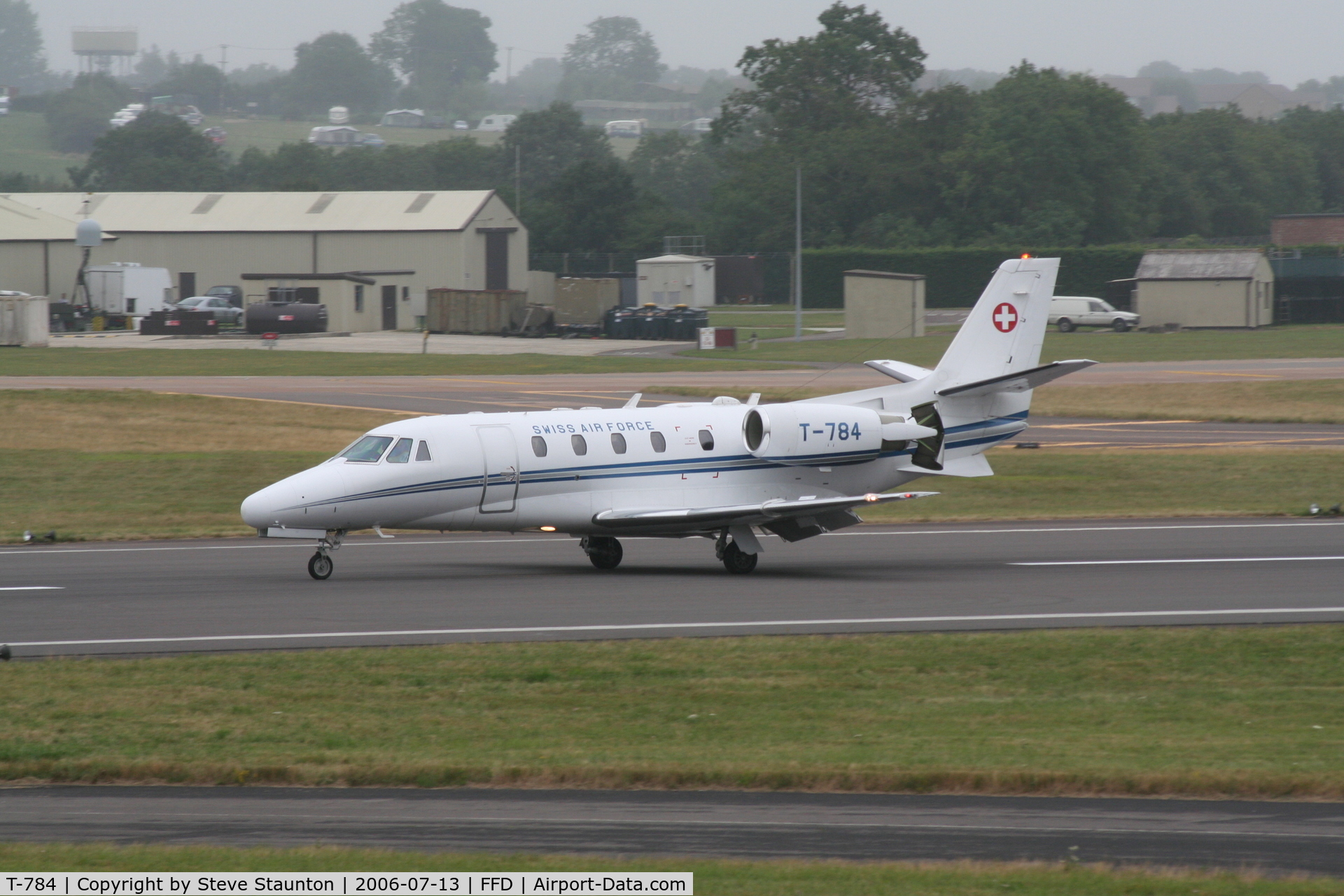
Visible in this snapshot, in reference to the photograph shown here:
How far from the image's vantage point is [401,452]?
23.7m

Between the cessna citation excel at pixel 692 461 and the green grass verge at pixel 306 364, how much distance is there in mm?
37368

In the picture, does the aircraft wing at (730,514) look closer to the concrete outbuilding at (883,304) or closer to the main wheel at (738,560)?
the main wheel at (738,560)

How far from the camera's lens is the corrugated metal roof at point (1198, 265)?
84688mm

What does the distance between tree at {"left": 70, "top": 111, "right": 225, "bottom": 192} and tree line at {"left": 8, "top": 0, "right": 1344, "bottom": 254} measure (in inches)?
14.6

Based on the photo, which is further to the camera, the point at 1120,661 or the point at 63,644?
the point at 63,644

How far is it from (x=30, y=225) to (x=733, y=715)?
94126 mm

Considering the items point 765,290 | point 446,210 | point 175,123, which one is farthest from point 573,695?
point 175,123

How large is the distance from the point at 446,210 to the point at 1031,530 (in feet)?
253

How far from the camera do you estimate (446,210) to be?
10156 cm

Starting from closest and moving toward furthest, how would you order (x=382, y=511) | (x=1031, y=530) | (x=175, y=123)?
(x=382, y=511), (x=1031, y=530), (x=175, y=123)

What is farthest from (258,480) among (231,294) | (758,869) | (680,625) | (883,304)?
(231,294)

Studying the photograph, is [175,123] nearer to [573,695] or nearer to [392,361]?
[392,361]

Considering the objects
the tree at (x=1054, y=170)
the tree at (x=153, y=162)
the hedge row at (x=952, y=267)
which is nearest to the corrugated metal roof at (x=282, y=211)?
the hedge row at (x=952, y=267)

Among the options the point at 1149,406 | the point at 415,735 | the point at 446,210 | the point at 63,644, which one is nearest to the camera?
the point at 415,735
